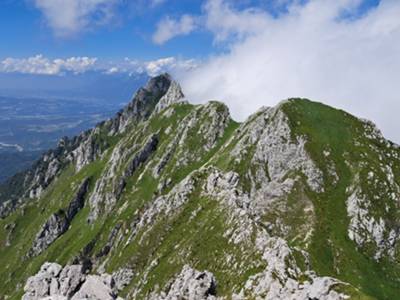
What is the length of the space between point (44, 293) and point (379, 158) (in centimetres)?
12430

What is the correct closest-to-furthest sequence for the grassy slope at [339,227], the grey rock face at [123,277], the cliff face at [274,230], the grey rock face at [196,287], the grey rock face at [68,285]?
the grey rock face at [68,285]
the grey rock face at [196,287]
the cliff face at [274,230]
the grassy slope at [339,227]
the grey rock face at [123,277]

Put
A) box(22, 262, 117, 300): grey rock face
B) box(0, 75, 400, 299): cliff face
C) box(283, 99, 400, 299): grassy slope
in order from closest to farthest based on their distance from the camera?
box(22, 262, 117, 300): grey rock face, box(0, 75, 400, 299): cliff face, box(283, 99, 400, 299): grassy slope

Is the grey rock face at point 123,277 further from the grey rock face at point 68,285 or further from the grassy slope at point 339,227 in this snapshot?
the grassy slope at point 339,227

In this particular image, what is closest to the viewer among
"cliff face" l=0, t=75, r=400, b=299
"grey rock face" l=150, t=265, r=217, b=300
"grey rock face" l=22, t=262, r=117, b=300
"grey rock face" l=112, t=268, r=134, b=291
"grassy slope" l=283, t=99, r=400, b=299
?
"grey rock face" l=22, t=262, r=117, b=300

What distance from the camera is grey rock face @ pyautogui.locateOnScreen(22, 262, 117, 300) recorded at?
301ft

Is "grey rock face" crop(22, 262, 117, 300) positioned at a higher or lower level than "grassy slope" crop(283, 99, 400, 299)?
lower

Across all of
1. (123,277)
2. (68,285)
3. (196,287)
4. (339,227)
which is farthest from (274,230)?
(68,285)

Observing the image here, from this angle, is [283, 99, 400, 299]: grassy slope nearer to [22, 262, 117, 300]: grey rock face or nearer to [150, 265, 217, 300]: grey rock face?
[150, 265, 217, 300]: grey rock face

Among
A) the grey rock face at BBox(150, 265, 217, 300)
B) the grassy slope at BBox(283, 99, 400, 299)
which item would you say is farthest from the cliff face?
the grassy slope at BBox(283, 99, 400, 299)

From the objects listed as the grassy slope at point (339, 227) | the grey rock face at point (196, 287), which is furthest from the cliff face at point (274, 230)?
the grassy slope at point (339, 227)

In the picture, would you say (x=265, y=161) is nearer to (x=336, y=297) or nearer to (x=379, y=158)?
(x=379, y=158)

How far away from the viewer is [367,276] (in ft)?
458

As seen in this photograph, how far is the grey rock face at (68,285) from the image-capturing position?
91.8 metres

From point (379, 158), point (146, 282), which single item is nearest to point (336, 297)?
point (146, 282)
